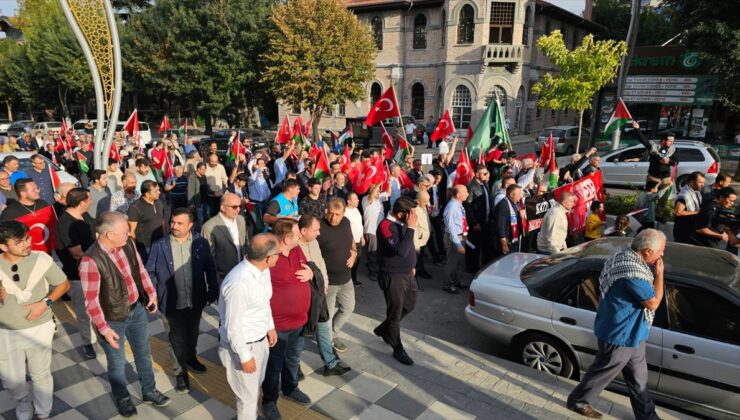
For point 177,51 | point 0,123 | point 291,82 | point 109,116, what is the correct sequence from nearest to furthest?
point 109,116, point 291,82, point 177,51, point 0,123

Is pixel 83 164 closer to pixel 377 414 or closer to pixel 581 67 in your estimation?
pixel 377 414

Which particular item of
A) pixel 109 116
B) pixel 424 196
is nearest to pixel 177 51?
pixel 109 116

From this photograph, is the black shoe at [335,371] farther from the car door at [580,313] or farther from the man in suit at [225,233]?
the car door at [580,313]

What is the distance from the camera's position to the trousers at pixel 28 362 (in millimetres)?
3855

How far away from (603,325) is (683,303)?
974mm

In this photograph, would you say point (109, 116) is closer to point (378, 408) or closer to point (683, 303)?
point (378, 408)

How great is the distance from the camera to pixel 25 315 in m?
3.83

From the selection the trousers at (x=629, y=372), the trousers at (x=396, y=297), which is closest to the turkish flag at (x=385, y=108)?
the trousers at (x=396, y=297)

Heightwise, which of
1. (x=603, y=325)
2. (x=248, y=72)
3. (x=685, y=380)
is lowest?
(x=685, y=380)

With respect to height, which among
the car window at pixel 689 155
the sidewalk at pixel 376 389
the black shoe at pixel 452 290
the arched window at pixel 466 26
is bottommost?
the black shoe at pixel 452 290

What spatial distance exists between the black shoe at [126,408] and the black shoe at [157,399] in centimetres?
17

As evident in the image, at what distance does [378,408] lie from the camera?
452cm

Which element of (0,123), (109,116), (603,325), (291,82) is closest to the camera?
(603,325)

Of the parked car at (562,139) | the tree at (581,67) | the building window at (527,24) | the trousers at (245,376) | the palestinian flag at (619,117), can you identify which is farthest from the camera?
the building window at (527,24)
